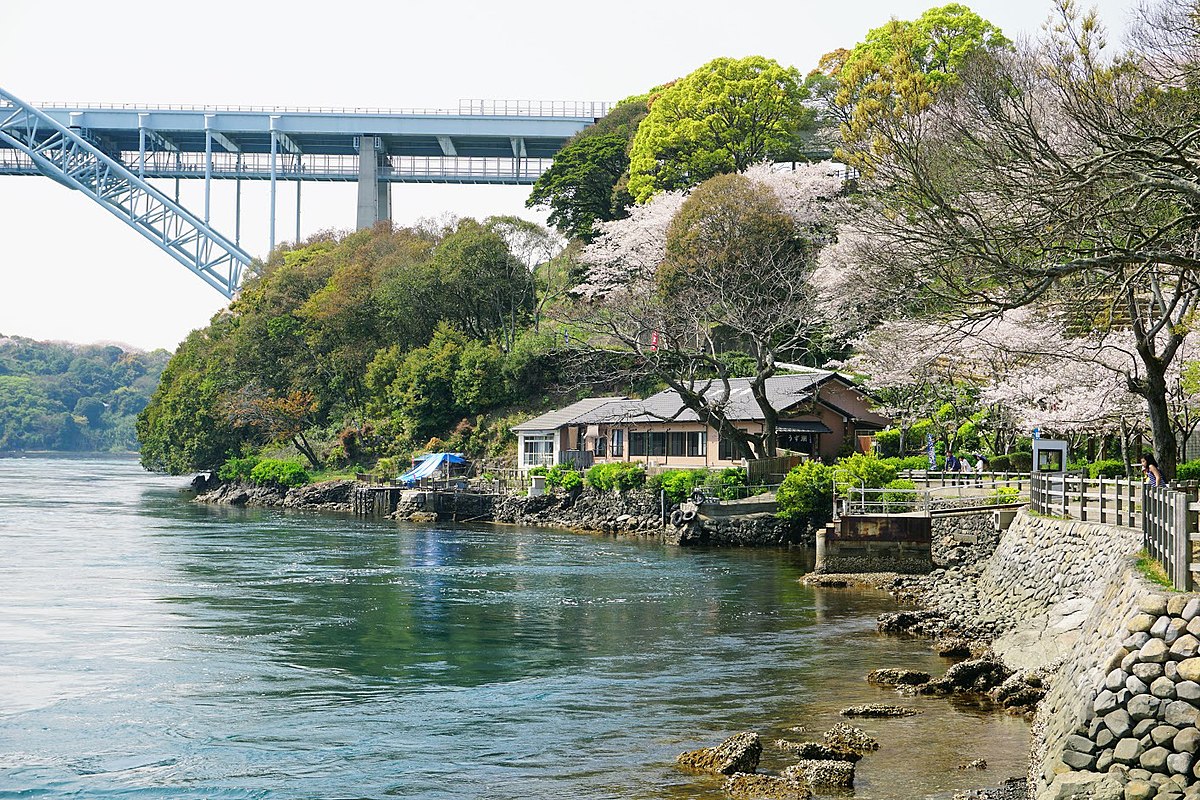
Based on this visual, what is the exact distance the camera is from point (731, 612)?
83.0 feet

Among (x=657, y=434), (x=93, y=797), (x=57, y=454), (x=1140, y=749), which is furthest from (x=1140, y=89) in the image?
(x=57, y=454)

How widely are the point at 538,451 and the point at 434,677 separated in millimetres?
37877

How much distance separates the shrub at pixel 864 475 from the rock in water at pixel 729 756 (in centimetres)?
2411

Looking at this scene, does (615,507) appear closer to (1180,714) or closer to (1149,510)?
(1149,510)

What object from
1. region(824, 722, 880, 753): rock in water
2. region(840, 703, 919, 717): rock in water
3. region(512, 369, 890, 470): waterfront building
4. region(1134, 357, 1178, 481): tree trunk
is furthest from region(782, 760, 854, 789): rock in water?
region(512, 369, 890, 470): waterfront building

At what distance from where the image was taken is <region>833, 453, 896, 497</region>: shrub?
124 feet

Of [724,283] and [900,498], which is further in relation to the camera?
[724,283]

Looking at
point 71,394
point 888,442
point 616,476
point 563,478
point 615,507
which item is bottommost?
point 615,507

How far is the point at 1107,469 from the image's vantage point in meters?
Result: 33.7

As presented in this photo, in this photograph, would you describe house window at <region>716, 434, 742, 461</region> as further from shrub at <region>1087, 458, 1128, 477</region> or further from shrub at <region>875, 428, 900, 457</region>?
shrub at <region>1087, 458, 1128, 477</region>

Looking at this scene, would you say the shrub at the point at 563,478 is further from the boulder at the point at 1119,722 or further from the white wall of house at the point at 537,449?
the boulder at the point at 1119,722

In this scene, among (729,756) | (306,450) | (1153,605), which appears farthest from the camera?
(306,450)

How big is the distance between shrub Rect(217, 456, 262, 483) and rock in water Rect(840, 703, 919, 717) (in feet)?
189

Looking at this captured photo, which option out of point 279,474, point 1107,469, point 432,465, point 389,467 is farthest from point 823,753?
point 279,474
